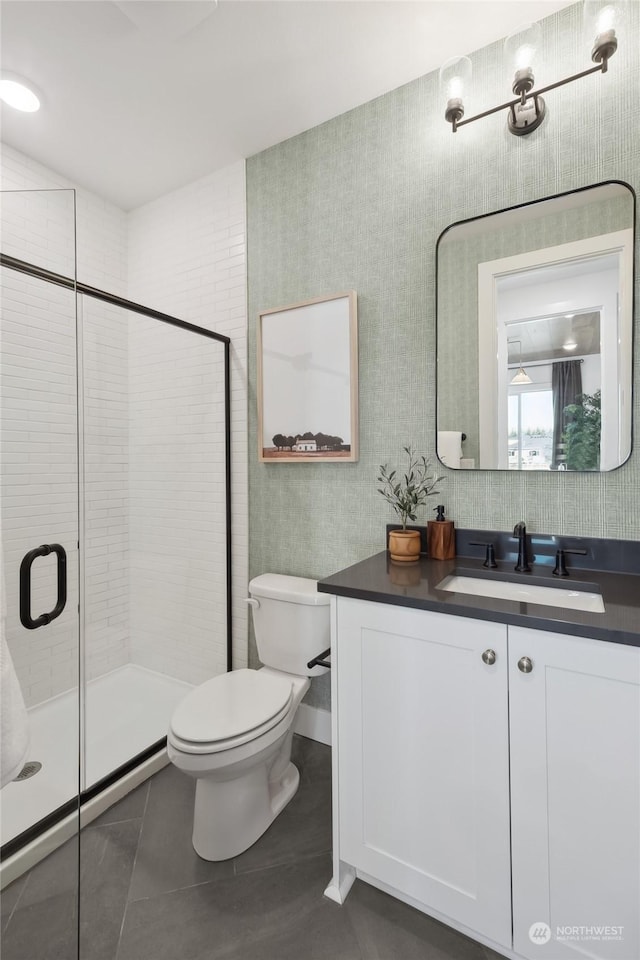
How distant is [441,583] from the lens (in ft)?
4.29

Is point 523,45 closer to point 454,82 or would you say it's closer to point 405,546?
point 454,82

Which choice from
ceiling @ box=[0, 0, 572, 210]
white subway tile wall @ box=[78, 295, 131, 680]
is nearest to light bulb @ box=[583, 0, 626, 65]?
ceiling @ box=[0, 0, 572, 210]

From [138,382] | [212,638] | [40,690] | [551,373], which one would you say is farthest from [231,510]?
[551,373]

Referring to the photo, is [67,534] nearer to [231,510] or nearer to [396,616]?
[396,616]

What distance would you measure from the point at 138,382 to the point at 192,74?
4.36 feet

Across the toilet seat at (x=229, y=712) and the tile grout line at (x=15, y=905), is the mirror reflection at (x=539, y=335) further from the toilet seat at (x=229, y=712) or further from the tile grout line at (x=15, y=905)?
the tile grout line at (x=15, y=905)

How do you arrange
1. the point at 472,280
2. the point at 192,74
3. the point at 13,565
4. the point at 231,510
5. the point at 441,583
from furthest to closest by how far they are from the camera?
the point at 231,510 < the point at 192,74 < the point at 472,280 < the point at 441,583 < the point at 13,565

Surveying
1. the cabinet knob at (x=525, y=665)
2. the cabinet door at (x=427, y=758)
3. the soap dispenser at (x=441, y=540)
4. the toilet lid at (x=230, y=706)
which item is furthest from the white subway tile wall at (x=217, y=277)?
the cabinet knob at (x=525, y=665)

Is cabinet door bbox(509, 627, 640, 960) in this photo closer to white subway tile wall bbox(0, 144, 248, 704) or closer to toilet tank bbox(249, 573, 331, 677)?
toilet tank bbox(249, 573, 331, 677)

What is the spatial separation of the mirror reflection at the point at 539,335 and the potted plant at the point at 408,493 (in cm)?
10

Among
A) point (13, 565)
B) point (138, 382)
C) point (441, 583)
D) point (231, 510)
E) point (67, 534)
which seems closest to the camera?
point (13, 565)

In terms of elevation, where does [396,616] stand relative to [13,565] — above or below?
below

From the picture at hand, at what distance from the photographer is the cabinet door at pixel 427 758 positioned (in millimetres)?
1062


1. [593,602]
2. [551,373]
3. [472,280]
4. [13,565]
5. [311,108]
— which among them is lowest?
[593,602]
